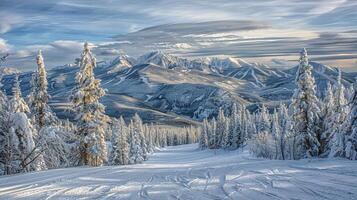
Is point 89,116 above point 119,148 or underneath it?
above

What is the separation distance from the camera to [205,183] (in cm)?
1567

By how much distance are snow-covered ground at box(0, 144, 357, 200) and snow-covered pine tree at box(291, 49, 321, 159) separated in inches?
768

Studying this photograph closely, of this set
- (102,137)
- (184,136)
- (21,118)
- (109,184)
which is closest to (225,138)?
(102,137)

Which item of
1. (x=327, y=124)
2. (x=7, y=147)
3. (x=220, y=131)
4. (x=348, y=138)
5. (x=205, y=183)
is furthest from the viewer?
(x=220, y=131)

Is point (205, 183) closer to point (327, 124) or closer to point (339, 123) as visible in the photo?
point (339, 123)

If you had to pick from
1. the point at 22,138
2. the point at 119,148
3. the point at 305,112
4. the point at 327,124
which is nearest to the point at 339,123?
the point at 327,124

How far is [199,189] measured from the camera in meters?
14.4

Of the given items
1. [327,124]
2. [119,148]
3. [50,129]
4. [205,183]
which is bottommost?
[119,148]

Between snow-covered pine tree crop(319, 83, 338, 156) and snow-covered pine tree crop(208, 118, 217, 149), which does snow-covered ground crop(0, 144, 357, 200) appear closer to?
snow-covered pine tree crop(319, 83, 338, 156)

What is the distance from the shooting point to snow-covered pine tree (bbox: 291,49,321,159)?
38.5m

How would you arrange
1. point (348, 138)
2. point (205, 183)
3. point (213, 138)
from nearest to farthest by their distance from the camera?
point (205, 183) < point (348, 138) < point (213, 138)

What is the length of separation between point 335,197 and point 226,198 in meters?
2.94

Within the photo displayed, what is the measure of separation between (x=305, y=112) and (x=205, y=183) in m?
25.7

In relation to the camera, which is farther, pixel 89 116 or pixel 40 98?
pixel 40 98
